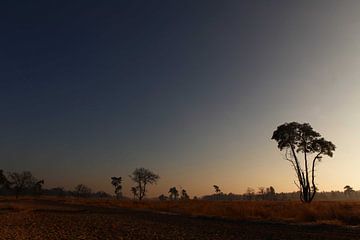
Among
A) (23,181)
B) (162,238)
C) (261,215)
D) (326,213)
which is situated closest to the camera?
(162,238)

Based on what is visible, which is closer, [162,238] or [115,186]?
[162,238]

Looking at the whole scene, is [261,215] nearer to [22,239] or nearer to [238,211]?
[238,211]

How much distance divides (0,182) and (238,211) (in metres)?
100

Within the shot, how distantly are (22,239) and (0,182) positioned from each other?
344 feet

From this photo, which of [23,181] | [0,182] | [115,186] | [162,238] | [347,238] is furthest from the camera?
[115,186]

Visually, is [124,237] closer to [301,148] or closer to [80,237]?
[80,237]

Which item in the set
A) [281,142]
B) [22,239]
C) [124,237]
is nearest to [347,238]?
[124,237]

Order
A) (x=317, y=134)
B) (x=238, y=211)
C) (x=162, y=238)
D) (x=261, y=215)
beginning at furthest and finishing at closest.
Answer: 1. (x=317, y=134)
2. (x=238, y=211)
3. (x=261, y=215)
4. (x=162, y=238)

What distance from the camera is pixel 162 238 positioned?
556 inches

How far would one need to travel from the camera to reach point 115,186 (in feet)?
424

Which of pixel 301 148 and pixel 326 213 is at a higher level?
pixel 301 148

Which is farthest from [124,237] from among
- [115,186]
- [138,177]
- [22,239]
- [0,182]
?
[115,186]

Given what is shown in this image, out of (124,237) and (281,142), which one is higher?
(281,142)

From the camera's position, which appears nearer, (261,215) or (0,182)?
(261,215)
